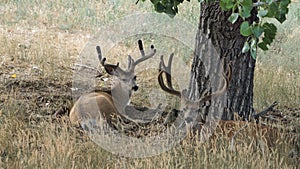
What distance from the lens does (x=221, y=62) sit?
20.6 feet

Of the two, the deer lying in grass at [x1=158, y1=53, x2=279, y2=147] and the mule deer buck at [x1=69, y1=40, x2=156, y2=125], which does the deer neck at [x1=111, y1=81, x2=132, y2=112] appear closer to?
the mule deer buck at [x1=69, y1=40, x2=156, y2=125]

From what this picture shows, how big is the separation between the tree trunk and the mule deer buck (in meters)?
1.04

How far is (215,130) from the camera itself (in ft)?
18.4

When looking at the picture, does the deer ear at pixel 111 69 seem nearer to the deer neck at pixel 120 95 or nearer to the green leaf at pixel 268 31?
the deer neck at pixel 120 95

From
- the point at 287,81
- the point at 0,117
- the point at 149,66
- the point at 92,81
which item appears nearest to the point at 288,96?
the point at 287,81

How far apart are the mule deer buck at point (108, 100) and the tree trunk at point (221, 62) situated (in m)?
1.04

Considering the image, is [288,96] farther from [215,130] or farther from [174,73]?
[215,130]

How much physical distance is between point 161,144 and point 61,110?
2.30 metres

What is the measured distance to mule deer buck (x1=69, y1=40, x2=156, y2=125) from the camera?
22.5ft

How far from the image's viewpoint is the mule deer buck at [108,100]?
6.85 metres

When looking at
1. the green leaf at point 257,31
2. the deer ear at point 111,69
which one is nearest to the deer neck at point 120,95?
the deer ear at point 111,69

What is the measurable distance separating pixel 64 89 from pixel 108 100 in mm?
1072

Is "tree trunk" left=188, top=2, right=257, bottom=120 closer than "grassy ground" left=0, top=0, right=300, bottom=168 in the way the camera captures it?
No

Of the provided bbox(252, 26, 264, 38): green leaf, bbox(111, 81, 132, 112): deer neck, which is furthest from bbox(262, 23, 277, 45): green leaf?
bbox(111, 81, 132, 112): deer neck
